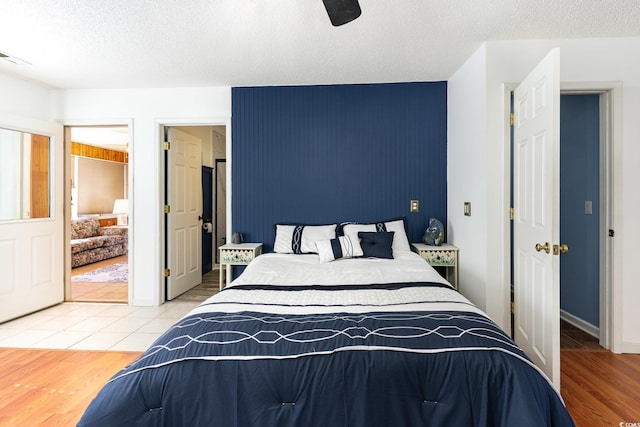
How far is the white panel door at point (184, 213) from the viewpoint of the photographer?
3.97 metres

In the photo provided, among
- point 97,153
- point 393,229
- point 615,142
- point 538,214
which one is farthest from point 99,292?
point 615,142

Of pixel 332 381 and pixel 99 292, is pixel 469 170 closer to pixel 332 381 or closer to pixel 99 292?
pixel 332 381

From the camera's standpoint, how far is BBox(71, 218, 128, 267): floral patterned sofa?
586cm

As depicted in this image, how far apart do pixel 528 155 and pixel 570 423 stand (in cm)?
163

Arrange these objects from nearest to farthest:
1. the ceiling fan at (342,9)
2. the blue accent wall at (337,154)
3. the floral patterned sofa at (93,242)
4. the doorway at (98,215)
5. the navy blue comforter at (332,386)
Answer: the navy blue comforter at (332,386) < the ceiling fan at (342,9) < the blue accent wall at (337,154) < the doorway at (98,215) < the floral patterned sofa at (93,242)

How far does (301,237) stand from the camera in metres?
3.38

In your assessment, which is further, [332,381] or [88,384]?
[88,384]

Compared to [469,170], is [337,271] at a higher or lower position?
lower

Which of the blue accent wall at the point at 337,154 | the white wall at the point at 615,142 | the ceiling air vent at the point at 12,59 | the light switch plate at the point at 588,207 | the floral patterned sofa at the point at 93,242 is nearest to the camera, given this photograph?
the white wall at the point at 615,142

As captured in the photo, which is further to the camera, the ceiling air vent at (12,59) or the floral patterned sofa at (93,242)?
the floral patterned sofa at (93,242)

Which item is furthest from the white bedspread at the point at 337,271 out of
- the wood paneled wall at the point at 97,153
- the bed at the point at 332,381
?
the wood paneled wall at the point at 97,153

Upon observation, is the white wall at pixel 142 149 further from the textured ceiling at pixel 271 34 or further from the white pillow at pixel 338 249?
the white pillow at pixel 338 249

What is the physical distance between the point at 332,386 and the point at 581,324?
3.04m

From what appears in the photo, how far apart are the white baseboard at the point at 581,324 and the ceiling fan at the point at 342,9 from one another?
3188mm
